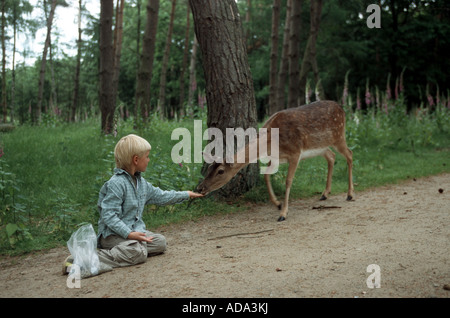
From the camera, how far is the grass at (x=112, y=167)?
5.97m

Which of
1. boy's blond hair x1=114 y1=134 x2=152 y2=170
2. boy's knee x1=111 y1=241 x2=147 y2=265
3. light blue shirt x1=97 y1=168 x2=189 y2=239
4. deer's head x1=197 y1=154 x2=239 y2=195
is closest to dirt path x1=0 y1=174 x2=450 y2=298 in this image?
boy's knee x1=111 y1=241 x2=147 y2=265

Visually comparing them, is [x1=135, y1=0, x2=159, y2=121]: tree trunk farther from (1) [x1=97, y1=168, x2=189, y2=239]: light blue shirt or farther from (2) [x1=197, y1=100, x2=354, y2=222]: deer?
(1) [x1=97, y1=168, x2=189, y2=239]: light blue shirt

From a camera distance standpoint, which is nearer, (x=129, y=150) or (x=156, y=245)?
(x=129, y=150)

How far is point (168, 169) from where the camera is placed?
7227mm

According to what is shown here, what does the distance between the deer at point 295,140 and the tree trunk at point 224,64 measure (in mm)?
525

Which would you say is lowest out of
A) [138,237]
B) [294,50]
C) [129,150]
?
[138,237]

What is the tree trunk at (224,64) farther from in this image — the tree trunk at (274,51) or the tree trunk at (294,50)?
the tree trunk at (274,51)

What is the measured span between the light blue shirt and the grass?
1288 millimetres

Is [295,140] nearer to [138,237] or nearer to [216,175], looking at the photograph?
[216,175]

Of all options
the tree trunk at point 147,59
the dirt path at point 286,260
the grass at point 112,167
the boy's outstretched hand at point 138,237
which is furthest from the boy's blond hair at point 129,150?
the tree trunk at point 147,59

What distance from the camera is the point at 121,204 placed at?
14.9 feet

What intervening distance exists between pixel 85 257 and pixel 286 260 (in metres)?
1.93

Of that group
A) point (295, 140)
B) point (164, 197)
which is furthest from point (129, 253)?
point (295, 140)
